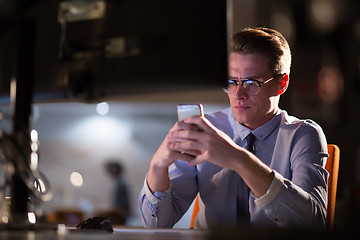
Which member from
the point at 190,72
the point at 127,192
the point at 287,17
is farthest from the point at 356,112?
the point at 127,192

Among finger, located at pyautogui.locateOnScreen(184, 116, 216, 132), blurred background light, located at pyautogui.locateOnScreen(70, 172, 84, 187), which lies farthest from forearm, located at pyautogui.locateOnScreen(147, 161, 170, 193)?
blurred background light, located at pyautogui.locateOnScreen(70, 172, 84, 187)

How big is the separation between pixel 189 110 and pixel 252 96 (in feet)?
1.45

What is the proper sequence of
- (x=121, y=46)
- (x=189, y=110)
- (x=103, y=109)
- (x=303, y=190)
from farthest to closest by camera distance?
(x=103, y=109) < (x=303, y=190) < (x=189, y=110) < (x=121, y=46)

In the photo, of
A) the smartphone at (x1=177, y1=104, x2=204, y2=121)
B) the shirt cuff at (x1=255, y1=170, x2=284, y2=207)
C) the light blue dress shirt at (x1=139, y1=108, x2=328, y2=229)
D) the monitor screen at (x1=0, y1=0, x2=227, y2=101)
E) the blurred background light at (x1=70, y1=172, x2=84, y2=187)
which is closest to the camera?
the monitor screen at (x1=0, y1=0, x2=227, y2=101)

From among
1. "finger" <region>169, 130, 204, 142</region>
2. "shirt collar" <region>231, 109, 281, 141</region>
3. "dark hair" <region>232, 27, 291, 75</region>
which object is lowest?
"shirt collar" <region>231, 109, 281, 141</region>

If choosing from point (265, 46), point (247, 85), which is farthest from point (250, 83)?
point (265, 46)

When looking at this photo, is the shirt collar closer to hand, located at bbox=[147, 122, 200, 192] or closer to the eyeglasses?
the eyeglasses

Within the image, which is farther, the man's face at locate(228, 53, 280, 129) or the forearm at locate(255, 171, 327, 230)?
the man's face at locate(228, 53, 280, 129)

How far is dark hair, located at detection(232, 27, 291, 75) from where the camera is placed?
4.82ft

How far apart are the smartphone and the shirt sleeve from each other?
0.30 m

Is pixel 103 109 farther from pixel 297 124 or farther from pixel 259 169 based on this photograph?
pixel 259 169

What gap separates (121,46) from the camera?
3.00 feet

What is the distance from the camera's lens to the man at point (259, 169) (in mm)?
1229

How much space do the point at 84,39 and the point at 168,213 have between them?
2.27ft
